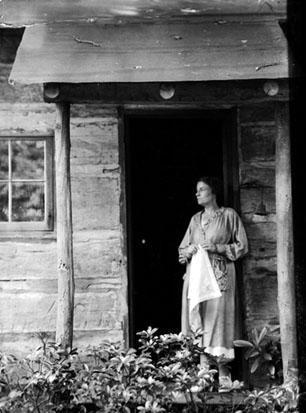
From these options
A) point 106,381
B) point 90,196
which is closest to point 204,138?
point 90,196

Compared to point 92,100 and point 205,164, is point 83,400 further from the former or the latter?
point 205,164

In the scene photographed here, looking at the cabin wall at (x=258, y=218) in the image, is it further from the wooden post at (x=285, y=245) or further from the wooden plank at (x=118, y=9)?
the wooden post at (x=285, y=245)

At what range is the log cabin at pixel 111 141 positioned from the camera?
29.0 feet

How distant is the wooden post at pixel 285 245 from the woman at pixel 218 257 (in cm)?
88

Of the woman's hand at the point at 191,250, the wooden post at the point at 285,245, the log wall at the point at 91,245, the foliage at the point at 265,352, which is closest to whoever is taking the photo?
the wooden post at the point at 285,245

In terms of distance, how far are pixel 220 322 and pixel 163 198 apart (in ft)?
11.1

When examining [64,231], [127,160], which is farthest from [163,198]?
[64,231]

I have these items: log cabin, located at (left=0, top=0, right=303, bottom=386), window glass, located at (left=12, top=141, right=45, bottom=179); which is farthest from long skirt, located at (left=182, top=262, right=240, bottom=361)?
A: window glass, located at (left=12, top=141, right=45, bottom=179)

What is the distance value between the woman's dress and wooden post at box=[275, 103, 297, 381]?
0.88 meters

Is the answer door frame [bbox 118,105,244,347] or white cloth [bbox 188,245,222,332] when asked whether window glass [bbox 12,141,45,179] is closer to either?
door frame [bbox 118,105,244,347]

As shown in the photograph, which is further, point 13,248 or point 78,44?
point 13,248

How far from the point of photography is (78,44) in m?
9.08

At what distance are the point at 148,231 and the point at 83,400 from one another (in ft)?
17.3

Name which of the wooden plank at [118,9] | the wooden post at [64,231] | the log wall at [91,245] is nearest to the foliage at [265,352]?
the log wall at [91,245]
